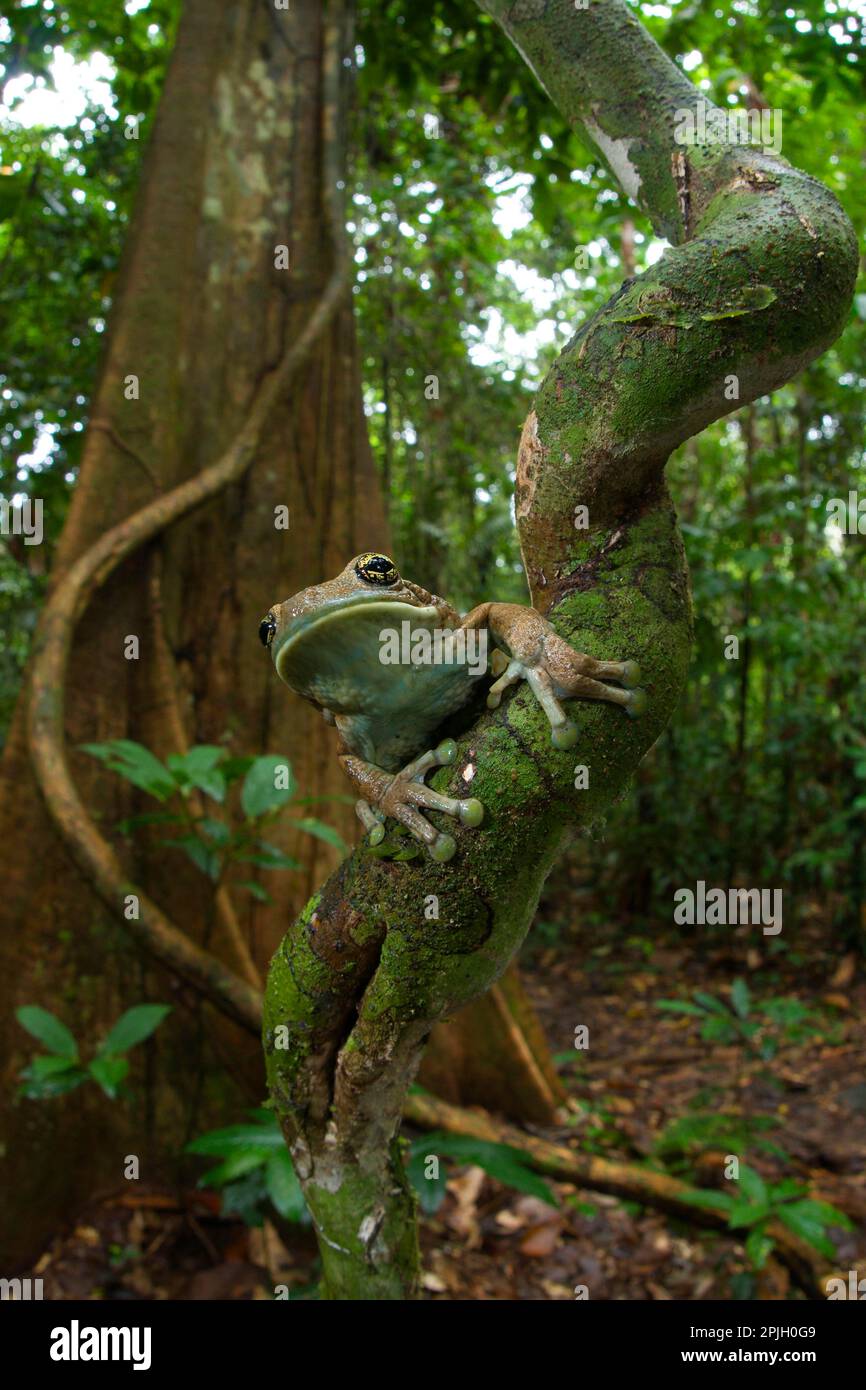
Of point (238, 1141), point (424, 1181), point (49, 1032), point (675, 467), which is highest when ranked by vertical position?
point (675, 467)

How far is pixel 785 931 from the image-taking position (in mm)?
6500

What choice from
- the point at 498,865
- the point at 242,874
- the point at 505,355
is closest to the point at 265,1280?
the point at 242,874

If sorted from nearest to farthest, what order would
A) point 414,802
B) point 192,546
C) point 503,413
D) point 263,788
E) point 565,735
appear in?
point 565,735 → point 414,802 → point 263,788 → point 192,546 → point 503,413

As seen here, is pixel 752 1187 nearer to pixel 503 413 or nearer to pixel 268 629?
pixel 268 629

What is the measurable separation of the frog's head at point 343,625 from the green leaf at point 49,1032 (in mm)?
1840

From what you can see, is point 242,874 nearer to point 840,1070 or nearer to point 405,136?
point 840,1070

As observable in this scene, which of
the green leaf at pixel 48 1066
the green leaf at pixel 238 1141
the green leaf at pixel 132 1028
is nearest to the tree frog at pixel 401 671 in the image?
the green leaf at pixel 238 1141

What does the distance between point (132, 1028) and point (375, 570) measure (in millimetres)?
1926

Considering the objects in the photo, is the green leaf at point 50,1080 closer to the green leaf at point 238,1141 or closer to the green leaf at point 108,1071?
the green leaf at point 108,1071

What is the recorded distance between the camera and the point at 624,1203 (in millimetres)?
3744

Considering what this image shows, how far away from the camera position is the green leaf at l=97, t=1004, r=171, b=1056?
9.25ft

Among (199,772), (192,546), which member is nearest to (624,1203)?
(199,772)

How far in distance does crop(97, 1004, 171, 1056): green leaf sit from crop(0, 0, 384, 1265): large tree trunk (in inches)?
15.8
